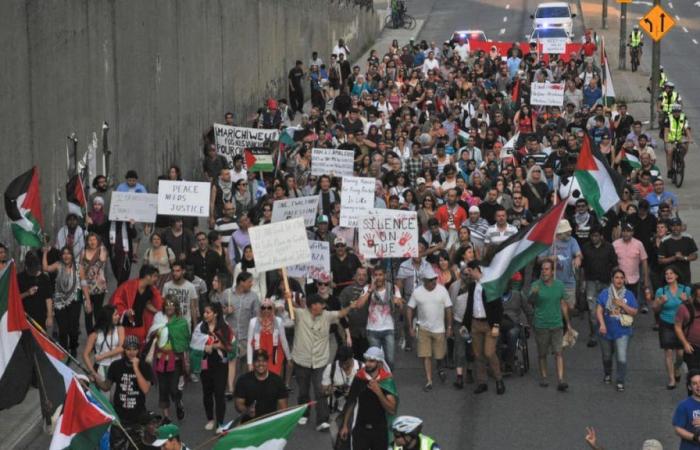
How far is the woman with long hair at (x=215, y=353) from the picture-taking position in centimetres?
1548

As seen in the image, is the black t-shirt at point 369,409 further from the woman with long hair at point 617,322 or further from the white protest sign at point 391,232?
the white protest sign at point 391,232

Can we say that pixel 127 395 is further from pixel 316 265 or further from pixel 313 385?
pixel 316 265

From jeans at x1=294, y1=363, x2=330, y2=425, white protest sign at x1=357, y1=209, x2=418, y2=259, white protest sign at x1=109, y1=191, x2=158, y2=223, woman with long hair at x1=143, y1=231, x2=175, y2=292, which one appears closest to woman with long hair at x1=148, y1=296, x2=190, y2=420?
jeans at x1=294, y1=363, x2=330, y2=425

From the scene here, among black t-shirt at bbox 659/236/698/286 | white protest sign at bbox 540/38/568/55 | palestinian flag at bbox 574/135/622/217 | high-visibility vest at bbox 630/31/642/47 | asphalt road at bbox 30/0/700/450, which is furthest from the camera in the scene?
high-visibility vest at bbox 630/31/642/47

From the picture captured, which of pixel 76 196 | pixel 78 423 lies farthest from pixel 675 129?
pixel 78 423

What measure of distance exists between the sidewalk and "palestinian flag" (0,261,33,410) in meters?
12.0

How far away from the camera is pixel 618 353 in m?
16.9

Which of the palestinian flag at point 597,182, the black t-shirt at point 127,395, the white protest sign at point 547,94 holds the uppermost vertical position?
the palestinian flag at point 597,182

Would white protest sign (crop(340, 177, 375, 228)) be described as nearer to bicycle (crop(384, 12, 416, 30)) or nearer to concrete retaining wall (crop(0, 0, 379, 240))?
concrete retaining wall (crop(0, 0, 379, 240))

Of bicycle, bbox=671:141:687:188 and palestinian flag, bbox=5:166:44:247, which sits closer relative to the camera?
palestinian flag, bbox=5:166:44:247

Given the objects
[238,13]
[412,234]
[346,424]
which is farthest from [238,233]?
[238,13]

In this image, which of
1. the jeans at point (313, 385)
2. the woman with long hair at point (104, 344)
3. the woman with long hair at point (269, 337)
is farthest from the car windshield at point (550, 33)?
the woman with long hair at point (104, 344)

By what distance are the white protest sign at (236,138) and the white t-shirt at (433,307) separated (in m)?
9.85

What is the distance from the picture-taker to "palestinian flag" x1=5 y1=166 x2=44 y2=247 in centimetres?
1783
